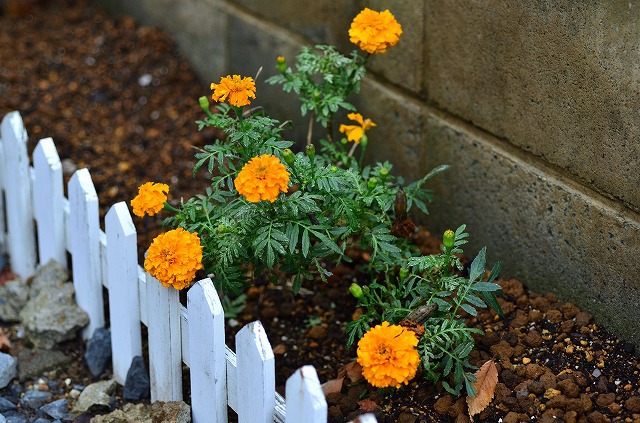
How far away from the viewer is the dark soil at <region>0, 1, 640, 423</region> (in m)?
2.55

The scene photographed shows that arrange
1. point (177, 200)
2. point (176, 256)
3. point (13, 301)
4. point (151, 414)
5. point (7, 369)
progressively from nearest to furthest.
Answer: point (176, 256)
point (151, 414)
point (7, 369)
point (13, 301)
point (177, 200)

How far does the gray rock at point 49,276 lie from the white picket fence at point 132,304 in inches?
1.3

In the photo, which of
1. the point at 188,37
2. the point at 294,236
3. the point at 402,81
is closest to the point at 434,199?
the point at 402,81

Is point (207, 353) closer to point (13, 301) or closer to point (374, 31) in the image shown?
point (374, 31)

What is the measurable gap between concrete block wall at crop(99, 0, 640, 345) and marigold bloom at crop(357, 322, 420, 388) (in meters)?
0.76

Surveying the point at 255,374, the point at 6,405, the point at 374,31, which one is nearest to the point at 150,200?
the point at 255,374

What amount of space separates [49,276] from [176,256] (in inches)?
40.8

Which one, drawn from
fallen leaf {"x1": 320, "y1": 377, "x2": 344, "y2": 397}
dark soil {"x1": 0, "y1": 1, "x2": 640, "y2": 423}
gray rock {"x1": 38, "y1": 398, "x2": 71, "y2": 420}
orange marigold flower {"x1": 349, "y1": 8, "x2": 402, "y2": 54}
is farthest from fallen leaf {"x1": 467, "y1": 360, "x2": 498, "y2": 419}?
gray rock {"x1": 38, "y1": 398, "x2": 71, "y2": 420}

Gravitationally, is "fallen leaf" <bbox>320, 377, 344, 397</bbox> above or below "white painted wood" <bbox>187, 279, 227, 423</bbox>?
below

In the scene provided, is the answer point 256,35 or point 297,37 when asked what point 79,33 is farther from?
point 297,37

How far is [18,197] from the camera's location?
→ 3.52m

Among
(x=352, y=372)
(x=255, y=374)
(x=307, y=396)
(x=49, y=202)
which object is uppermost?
(x=307, y=396)

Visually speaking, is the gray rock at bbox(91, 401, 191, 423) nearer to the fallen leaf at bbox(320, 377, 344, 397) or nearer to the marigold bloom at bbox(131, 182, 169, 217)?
the fallen leaf at bbox(320, 377, 344, 397)

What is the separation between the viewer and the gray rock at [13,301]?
3423mm
